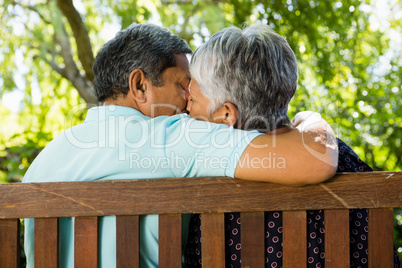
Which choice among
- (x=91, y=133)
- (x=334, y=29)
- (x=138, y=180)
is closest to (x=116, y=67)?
(x=91, y=133)

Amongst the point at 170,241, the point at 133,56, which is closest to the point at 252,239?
the point at 170,241

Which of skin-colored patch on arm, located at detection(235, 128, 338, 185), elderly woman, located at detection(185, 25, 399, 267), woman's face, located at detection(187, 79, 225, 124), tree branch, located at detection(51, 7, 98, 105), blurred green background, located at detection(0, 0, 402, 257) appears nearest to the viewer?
skin-colored patch on arm, located at detection(235, 128, 338, 185)

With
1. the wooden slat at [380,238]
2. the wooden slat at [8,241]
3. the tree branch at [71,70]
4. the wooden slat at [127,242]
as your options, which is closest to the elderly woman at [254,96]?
the wooden slat at [380,238]

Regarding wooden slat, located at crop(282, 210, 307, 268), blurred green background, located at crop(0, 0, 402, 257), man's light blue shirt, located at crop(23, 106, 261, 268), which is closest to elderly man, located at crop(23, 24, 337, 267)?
man's light blue shirt, located at crop(23, 106, 261, 268)

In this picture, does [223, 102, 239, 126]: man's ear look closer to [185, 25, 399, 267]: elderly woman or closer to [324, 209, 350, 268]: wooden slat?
[185, 25, 399, 267]: elderly woman

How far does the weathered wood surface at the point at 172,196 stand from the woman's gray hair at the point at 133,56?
535 millimetres

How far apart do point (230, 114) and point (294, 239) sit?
44cm

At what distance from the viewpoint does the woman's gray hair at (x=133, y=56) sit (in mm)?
1752

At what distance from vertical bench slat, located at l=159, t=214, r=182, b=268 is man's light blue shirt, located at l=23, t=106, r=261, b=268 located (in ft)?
0.29

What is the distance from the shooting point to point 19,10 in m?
6.82

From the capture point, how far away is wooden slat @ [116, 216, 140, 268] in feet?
4.46

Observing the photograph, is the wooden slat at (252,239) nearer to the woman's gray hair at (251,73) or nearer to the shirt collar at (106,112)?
the woman's gray hair at (251,73)

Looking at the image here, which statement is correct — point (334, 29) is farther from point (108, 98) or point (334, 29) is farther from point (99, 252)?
point (99, 252)

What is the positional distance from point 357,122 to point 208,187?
427 centimetres
